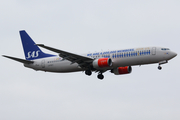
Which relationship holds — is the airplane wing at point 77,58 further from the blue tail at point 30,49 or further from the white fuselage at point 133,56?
the blue tail at point 30,49

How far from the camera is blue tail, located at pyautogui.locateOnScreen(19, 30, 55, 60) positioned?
61375 mm

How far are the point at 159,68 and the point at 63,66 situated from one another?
48.2 ft

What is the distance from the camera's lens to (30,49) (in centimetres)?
6275

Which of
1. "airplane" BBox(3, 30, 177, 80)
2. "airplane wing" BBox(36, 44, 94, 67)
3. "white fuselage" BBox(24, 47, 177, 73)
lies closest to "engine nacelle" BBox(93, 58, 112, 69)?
"airplane" BBox(3, 30, 177, 80)

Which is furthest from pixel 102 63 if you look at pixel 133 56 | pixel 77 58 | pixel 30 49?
pixel 30 49

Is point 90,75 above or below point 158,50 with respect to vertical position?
below

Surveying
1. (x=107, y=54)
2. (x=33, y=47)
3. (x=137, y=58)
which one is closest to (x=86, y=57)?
(x=107, y=54)

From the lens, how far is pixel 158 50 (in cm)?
5197

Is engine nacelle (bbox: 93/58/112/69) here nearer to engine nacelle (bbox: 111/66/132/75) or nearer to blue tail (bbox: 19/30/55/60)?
engine nacelle (bbox: 111/66/132/75)

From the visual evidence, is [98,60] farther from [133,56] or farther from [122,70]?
[122,70]

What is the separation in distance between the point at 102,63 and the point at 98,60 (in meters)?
1.04

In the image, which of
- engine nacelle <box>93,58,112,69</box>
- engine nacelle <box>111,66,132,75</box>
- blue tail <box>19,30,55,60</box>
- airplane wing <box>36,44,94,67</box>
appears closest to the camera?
engine nacelle <box>93,58,112,69</box>

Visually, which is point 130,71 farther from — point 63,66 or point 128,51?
point 63,66

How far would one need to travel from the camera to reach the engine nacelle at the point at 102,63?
5238 centimetres
